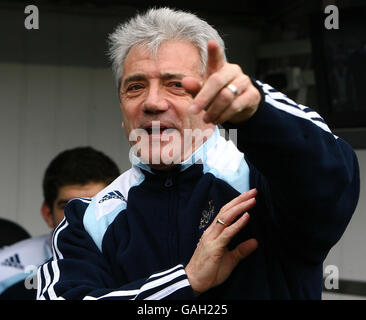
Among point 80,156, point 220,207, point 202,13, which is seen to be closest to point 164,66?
point 220,207

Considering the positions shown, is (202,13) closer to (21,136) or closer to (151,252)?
(21,136)

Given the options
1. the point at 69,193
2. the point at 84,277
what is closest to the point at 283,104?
the point at 84,277

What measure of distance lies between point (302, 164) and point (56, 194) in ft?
6.18

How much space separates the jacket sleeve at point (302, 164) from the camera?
1171 mm

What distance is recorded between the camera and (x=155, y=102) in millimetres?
1577

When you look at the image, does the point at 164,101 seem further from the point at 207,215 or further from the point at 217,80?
the point at 217,80

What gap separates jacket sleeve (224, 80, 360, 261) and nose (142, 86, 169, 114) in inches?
15.5

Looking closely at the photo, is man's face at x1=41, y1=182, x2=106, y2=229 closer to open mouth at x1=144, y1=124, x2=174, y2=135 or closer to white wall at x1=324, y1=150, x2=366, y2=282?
white wall at x1=324, y1=150, x2=366, y2=282

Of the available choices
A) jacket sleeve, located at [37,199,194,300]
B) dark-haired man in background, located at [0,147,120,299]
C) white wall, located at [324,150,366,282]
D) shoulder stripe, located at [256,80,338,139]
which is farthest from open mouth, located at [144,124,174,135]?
white wall, located at [324,150,366,282]

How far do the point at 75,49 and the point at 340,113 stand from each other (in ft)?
5.23

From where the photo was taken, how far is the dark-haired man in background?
281cm
